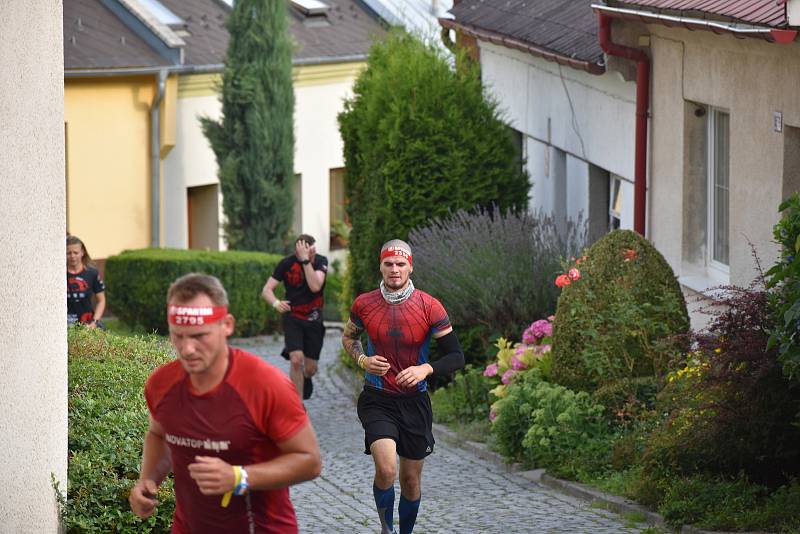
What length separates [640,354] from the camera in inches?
461

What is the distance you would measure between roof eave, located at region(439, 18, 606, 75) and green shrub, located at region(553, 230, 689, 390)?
3547 millimetres

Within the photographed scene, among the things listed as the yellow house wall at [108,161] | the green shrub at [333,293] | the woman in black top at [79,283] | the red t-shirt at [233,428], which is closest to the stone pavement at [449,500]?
the woman in black top at [79,283]

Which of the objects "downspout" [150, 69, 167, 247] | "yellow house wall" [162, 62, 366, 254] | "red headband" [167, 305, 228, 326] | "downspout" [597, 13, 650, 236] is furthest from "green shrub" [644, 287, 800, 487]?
"yellow house wall" [162, 62, 366, 254]

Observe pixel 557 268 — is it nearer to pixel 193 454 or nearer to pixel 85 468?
pixel 85 468

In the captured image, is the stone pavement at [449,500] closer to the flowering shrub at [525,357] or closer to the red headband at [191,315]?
the flowering shrub at [525,357]

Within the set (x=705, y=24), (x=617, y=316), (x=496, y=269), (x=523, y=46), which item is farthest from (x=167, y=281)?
(x=705, y=24)

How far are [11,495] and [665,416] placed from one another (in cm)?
495

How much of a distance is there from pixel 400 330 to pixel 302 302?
20.3 ft

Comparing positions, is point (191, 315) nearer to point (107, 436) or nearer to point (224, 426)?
point (224, 426)

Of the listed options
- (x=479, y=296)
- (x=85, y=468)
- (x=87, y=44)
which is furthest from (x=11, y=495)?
(x=87, y=44)

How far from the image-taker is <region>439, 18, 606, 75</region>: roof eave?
15.2m

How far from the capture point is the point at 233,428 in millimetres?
5180

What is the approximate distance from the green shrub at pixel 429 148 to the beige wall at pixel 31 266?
8.90 meters

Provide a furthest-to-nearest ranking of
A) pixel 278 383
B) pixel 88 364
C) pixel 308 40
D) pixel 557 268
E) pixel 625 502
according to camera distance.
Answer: pixel 308 40, pixel 557 268, pixel 625 502, pixel 88 364, pixel 278 383
